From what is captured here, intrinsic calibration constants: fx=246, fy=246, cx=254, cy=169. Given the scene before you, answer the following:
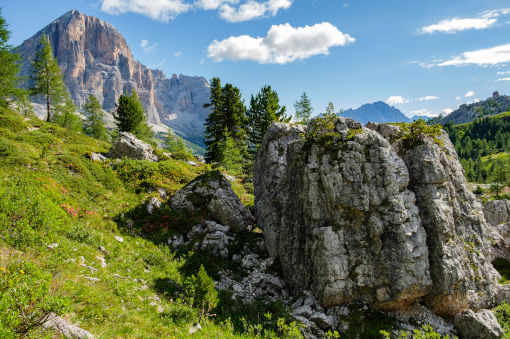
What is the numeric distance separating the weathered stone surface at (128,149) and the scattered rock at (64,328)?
28737 millimetres

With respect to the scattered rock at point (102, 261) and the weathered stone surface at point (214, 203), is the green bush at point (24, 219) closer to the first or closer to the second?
the scattered rock at point (102, 261)

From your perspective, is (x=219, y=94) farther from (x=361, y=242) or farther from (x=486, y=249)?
(x=486, y=249)

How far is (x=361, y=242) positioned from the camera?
53.5 feet

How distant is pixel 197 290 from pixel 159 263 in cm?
544

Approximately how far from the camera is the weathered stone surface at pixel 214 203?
985 inches

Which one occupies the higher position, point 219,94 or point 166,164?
point 219,94

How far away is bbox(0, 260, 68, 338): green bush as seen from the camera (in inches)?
238

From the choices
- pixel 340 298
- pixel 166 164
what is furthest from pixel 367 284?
pixel 166 164

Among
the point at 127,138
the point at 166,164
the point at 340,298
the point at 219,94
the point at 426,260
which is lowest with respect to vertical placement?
the point at 340,298

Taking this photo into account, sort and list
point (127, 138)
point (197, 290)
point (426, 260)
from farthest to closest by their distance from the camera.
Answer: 1. point (127, 138)
2. point (426, 260)
3. point (197, 290)

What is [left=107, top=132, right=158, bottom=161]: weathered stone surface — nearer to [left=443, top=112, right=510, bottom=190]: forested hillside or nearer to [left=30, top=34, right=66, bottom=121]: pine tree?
[left=30, top=34, right=66, bottom=121]: pine tree

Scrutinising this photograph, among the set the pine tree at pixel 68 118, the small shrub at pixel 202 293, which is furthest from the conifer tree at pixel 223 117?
the small shrub at pixel 202 293

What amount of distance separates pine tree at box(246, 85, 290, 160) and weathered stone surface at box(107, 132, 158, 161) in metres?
23.2

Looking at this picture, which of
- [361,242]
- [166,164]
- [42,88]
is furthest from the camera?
[42,88]
